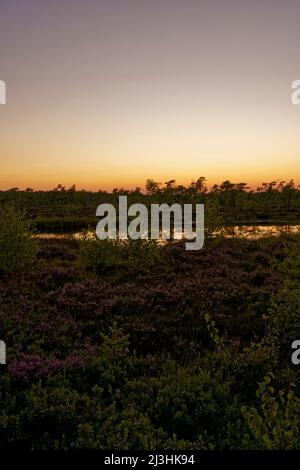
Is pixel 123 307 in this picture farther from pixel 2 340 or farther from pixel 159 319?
pixel 2 340

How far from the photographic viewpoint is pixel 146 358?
29.9ft

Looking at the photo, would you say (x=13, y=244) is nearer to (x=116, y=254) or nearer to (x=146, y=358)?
(x=116, y=254)

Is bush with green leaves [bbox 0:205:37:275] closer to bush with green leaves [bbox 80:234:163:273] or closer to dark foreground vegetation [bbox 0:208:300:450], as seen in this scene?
dark foreground vegetation [bbox 0:208:300:450]

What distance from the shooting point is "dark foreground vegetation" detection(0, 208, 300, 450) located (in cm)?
613

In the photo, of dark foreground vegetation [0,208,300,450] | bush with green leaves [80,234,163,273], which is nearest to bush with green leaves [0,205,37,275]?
dark foreground vegetation [0,208,300,450]

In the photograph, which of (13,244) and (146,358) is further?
(13,244)

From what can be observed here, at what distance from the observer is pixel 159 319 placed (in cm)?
1181

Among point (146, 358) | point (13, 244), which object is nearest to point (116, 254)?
point (13, 244)

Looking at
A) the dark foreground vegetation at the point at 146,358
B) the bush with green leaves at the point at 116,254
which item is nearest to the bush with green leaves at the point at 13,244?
the dark foreground vegetation at the point at 146,358

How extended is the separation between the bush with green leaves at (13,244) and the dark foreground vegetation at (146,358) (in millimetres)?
68

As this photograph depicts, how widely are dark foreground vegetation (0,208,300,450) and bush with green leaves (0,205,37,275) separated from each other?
7cm

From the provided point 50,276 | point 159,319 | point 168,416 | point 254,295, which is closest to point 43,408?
point 168,416

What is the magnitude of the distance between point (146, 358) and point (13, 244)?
453 inches
